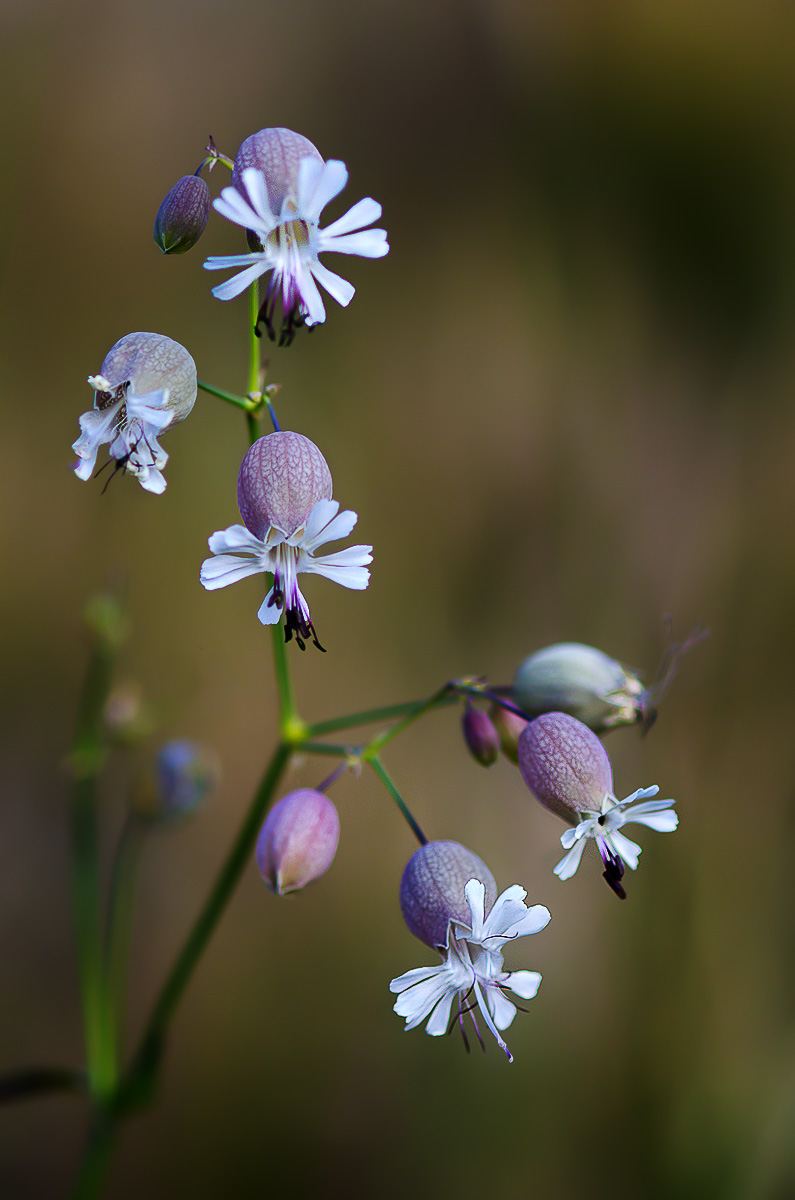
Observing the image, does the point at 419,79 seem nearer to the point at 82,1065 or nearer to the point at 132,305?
A: the point at 132,305

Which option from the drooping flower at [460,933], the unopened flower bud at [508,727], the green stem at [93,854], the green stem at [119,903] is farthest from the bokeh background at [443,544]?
the drooping flower at [460,933]

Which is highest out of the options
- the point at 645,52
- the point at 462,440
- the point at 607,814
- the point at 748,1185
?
the point at 645,52

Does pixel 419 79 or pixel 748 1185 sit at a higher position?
pixel 419 79

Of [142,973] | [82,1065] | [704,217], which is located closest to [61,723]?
[142,973]

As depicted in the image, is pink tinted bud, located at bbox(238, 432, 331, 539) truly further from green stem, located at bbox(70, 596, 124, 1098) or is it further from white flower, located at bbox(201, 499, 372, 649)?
green stem, located at bbox(70, 596, 124, 1098)

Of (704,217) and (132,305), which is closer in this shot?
(132,305)

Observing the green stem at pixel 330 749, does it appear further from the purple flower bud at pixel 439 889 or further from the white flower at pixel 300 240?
the white flower at pixel 300 240

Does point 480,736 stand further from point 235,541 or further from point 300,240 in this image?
point 300,240
